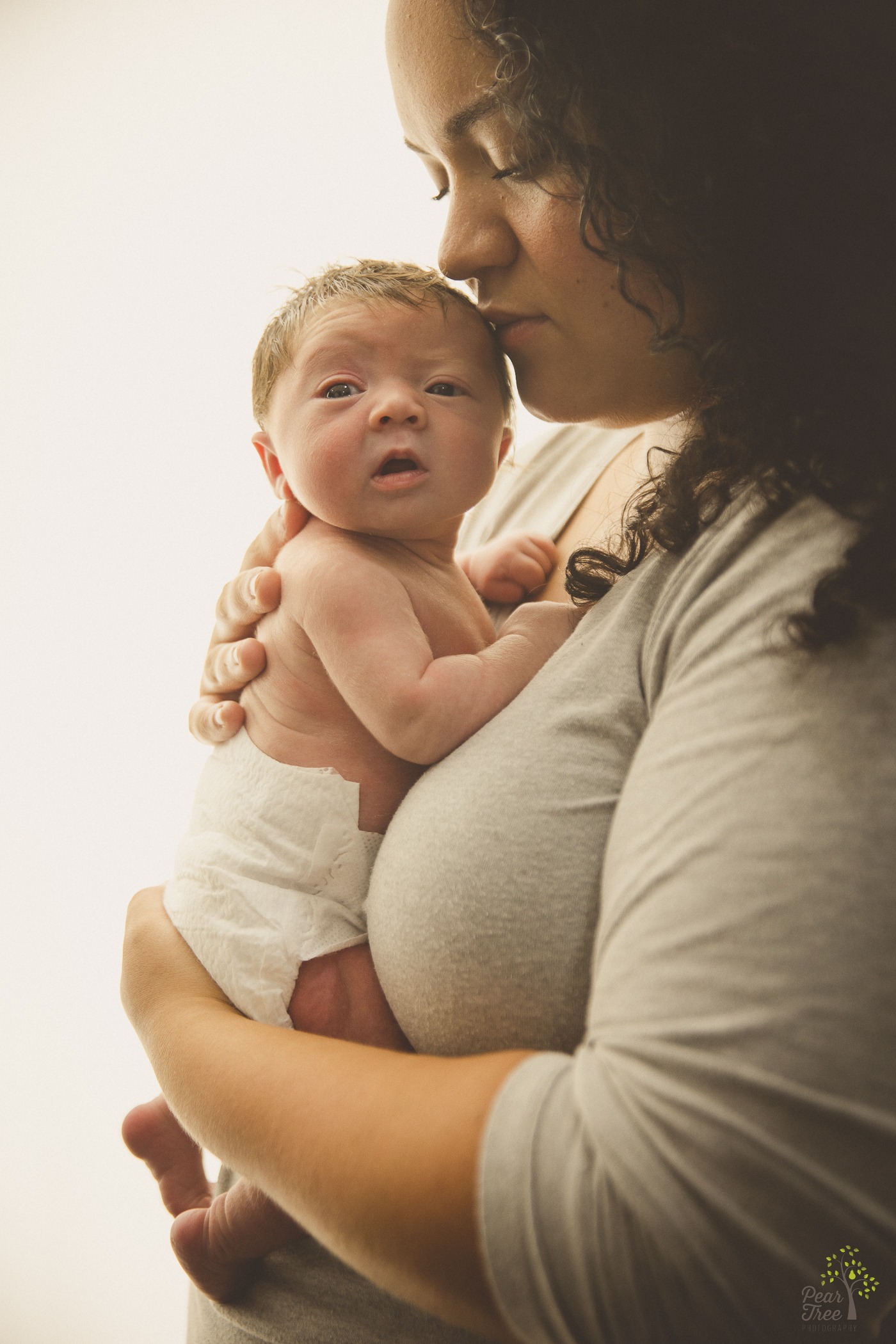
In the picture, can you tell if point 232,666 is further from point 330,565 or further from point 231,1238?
point 231,1238

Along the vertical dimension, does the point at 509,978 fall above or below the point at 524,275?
below

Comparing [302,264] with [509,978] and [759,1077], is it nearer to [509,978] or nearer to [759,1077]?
[509,978]

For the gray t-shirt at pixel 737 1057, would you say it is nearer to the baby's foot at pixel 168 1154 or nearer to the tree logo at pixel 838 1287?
the tree logo at pixel 838 1287

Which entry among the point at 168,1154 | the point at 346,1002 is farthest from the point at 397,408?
the point at 168,1154

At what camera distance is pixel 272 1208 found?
810 millimetres

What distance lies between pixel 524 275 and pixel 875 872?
2.28 ft

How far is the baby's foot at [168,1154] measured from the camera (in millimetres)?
1047

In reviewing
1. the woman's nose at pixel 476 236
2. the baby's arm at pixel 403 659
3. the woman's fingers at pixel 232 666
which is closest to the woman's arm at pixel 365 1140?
the baby's arm at pixel 403 659

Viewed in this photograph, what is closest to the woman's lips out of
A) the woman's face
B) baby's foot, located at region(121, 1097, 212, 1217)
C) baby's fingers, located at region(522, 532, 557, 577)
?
the woman's face

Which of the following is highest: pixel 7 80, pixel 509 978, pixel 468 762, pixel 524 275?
pixel 7 80

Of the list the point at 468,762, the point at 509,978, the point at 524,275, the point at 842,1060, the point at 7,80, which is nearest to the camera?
the point at 842,1060

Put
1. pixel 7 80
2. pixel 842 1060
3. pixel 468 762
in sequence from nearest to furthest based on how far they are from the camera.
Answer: pixel 842 1060 → pixel 468 762 → pixel 7 80

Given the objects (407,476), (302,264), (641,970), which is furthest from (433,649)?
(302,264)

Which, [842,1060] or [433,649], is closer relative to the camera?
[842,1060]
